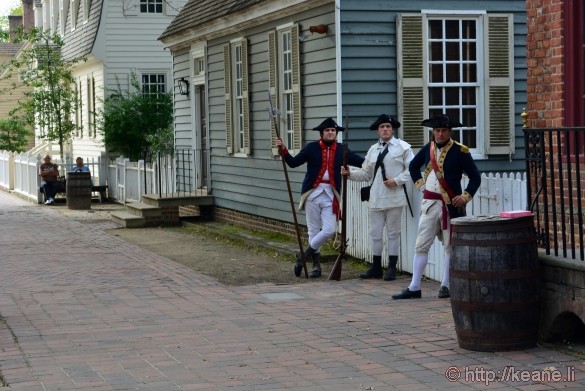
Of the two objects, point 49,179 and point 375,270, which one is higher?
point 49,179

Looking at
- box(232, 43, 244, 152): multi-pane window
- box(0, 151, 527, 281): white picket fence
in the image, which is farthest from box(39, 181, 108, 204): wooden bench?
box(232, 43, 244, 152): multi-pane window

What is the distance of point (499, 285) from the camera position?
329 inches

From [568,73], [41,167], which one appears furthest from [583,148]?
[41,167]

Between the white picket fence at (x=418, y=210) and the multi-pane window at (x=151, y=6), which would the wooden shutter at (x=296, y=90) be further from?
the multi-pane window at (x=151, y=6)

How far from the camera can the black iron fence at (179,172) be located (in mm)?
22844

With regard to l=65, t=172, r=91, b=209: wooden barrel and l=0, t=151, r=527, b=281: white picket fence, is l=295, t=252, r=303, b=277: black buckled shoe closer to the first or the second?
l=0, t=151, r=527, b=281: white picket fence

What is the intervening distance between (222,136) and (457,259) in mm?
13036

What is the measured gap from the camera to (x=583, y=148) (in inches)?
387

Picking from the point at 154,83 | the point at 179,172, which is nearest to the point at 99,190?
the point at 154,83

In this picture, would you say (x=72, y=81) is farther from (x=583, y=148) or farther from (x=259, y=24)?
(x=583, y=148)

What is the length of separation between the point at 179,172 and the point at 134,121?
6.62 meters

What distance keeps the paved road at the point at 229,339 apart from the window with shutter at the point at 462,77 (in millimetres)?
3619

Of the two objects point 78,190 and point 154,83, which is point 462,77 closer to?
point 78,190

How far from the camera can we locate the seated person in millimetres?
29359
